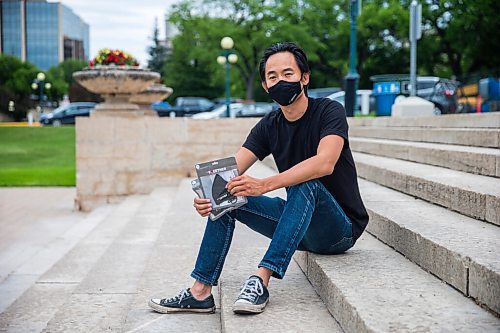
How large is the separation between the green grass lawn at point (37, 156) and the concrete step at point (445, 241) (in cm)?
1161

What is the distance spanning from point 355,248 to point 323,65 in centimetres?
4663

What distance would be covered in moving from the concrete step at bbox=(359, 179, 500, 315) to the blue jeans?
353mm

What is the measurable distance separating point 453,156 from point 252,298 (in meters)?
2.79

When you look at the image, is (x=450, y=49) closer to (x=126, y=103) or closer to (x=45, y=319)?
(x=126, y=103)

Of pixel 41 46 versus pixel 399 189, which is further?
pixel 41 46

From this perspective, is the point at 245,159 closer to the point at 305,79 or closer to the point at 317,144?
the point at 317,144

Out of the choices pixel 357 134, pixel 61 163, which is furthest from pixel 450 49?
pixel 357 134

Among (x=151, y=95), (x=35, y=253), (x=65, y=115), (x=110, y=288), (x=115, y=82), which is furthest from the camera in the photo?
(x=65, y=115)

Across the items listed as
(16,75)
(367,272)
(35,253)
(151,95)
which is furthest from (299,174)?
(16,75)

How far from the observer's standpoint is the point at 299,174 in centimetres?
320

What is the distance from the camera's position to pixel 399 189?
514 centimetres

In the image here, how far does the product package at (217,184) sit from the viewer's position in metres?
3.21

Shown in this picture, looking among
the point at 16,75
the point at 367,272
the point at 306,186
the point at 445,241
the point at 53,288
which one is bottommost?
the point at 53,288

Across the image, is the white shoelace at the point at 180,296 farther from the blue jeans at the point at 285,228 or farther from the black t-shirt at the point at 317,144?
the black t-shirt at the point at 317,144
